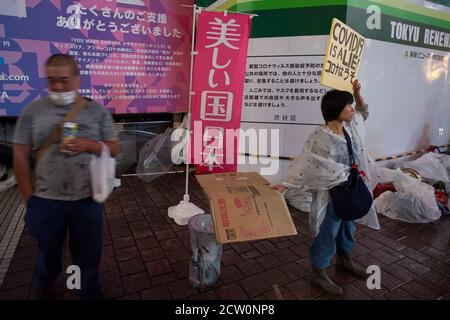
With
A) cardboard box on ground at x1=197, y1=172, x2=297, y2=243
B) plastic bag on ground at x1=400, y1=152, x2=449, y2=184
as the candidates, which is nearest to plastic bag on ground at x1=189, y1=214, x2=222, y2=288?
cardboard box on ground at x1=197, y1=172, x2=297, y2=243

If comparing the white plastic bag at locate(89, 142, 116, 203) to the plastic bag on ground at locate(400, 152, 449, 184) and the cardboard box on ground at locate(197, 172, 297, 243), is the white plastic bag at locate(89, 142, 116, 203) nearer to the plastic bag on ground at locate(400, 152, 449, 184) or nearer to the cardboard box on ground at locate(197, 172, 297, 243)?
the cardboard box on ground at locate(197, 172, 297, 243)

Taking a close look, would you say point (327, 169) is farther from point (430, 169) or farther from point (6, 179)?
point (6, 179)

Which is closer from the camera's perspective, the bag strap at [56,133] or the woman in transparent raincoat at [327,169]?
the bag strap at [56,133]

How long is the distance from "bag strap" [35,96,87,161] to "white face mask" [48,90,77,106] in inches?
2.1

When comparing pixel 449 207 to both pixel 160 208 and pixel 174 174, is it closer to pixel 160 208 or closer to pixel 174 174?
pixel 160 208

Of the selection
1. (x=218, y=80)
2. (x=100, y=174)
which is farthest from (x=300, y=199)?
(x=100, y=174)

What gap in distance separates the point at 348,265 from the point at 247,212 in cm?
141

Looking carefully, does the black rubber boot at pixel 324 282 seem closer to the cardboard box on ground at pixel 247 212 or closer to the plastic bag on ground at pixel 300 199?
the cardboard box on ground at pixel 247 212

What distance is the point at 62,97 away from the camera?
2.04 meters

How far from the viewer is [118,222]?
4.21 metres

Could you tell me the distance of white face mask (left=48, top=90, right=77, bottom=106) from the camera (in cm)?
203

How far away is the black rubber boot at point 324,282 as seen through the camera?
9.34 feet

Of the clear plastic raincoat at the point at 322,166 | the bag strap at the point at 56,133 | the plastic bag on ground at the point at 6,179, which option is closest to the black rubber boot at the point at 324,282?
the clear plastic raincoat at the point at 322,166

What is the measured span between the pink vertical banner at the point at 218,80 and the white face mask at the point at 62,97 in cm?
202
